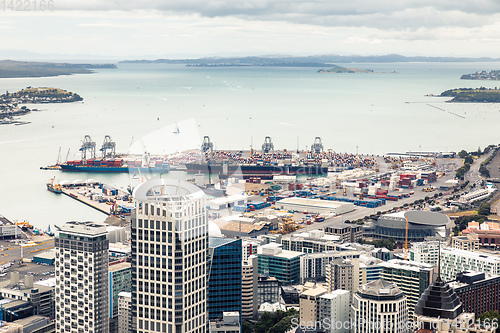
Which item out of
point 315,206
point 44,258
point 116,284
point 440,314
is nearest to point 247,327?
point 116,284

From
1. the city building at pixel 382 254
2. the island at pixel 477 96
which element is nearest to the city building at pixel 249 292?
the city building at pixel 382 254

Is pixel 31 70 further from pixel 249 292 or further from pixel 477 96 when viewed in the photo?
pixel 249 292

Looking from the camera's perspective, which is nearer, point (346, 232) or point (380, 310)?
point (380, 310)

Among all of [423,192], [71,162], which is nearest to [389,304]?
[423,192]

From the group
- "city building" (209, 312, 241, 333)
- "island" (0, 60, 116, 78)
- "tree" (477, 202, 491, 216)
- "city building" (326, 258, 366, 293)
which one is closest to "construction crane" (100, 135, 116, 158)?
"tree" (477, 202, 491, 216)

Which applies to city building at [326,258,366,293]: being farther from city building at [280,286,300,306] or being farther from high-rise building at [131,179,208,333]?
high-rise building at [131,179,208,333]
